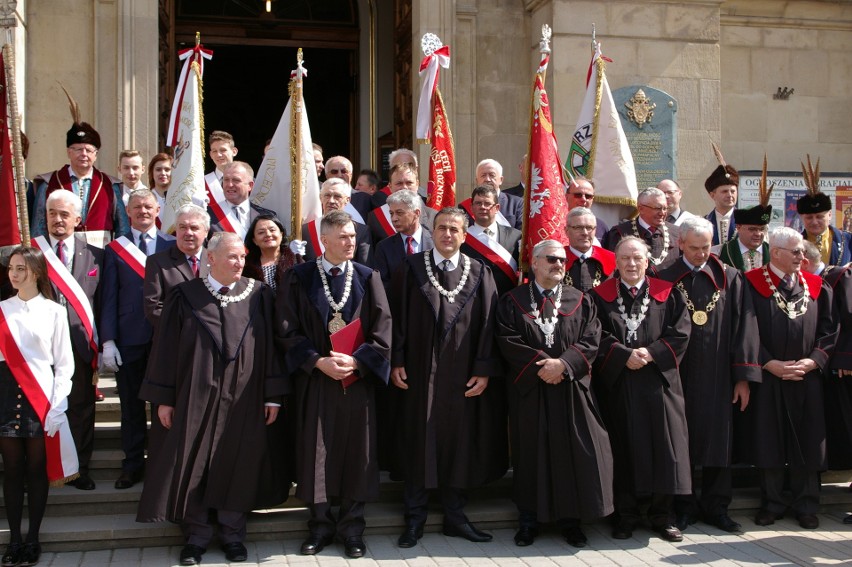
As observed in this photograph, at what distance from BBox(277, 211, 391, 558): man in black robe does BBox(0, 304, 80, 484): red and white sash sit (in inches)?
52.5

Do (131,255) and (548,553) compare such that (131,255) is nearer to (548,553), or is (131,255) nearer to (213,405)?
(213,405)

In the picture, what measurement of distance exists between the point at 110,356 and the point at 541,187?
10.2 feet

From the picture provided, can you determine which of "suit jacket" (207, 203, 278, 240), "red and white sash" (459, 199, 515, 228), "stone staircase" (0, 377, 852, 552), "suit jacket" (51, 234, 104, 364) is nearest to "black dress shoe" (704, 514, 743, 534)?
"stone staircase" (0, 377, 852, 552)

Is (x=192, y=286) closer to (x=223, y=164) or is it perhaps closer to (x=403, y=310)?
(x=403, y=310)

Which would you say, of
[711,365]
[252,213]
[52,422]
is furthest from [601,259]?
[52,422]

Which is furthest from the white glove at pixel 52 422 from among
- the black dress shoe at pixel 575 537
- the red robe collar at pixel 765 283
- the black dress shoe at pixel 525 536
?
the red robe collar at pixel 765 283

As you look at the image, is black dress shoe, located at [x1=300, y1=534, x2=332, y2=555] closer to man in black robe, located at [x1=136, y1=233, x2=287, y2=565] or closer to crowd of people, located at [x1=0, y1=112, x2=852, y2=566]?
crowd of people, located at [x1=0, y1=112, x2=852, y2=566]

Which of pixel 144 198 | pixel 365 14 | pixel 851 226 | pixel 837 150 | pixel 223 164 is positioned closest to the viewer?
pixel 144 198

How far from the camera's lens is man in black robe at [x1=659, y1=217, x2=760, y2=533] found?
663 cm

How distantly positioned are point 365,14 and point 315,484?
8838mm

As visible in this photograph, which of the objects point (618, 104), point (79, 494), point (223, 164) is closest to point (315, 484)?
point (79, 494)

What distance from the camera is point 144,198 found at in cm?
686

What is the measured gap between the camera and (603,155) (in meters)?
8.58

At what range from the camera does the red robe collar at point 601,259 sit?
22.8 ft
